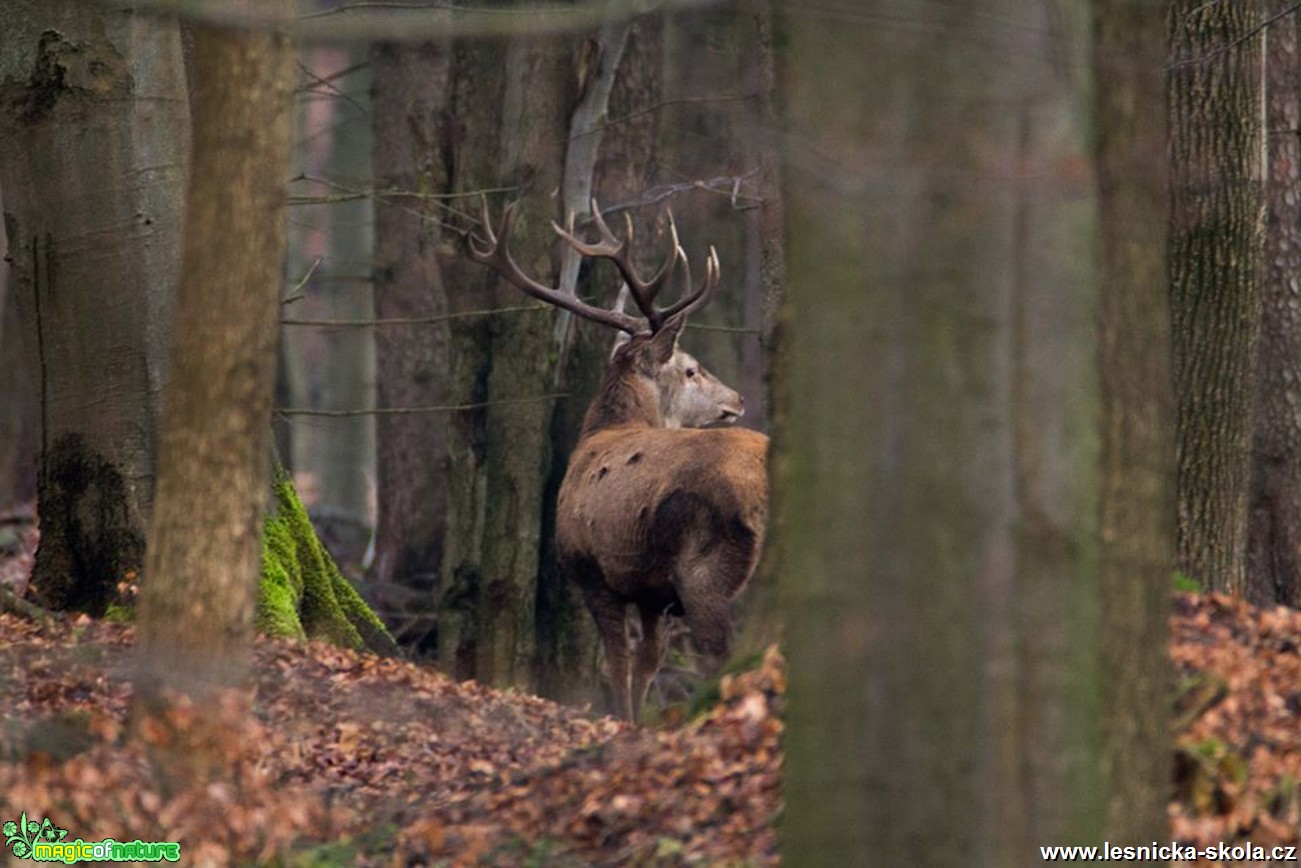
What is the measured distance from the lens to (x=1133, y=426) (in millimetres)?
4617

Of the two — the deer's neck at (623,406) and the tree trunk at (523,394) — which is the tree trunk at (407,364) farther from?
the deer's neck at (623,406)

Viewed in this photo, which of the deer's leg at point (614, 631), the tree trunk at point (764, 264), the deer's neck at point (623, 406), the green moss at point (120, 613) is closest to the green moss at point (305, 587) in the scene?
the green moss at point (120, 613)

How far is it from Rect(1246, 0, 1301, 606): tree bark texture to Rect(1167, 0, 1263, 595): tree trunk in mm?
2178

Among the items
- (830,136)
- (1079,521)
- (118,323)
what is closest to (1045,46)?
(830,136)

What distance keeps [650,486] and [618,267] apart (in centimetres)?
209

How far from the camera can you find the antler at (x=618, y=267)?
12.0 metres

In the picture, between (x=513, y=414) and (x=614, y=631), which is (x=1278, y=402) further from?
(x=513, y=414)

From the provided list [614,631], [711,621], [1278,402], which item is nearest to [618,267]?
[614,631]

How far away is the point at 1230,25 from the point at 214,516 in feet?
16.4

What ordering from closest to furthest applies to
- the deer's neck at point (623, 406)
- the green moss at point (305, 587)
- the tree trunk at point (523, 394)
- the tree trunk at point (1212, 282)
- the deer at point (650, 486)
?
the tree trunk at point (1212, 282) < the green moss at point (305, 587) < the deer at point (650, 486) < the deer's neck at point (623, 406) < the tree trunk at point (523, 394)

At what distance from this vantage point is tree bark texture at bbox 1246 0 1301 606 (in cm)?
1049

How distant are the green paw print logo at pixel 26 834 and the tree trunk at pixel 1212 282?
4.89 m

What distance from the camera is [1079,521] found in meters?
4.20

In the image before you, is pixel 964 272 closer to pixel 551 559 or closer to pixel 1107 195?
pixel 1107 195
